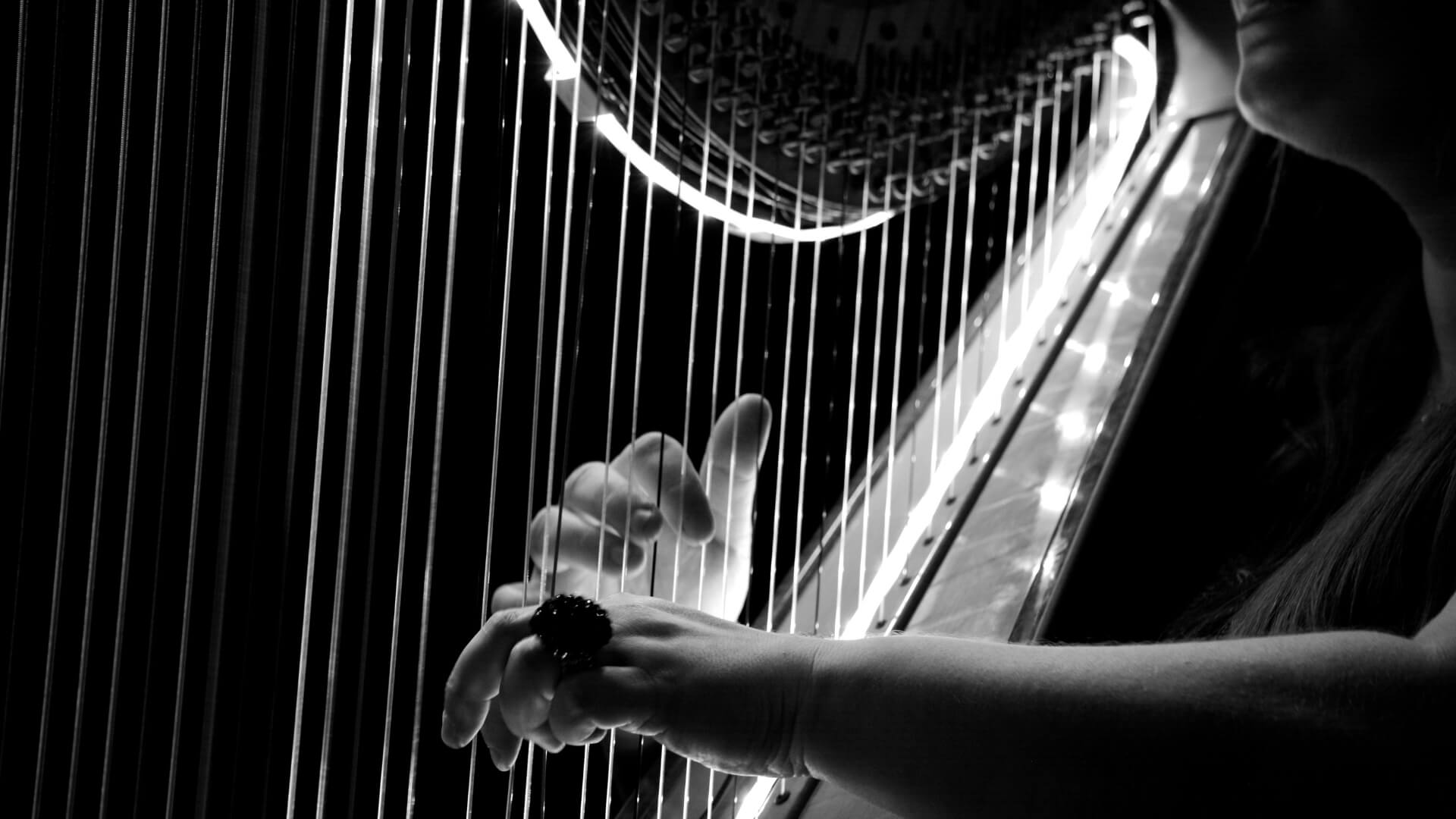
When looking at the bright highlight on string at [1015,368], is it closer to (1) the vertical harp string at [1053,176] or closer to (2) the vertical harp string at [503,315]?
(1) the vertical harp string at [1053,176]

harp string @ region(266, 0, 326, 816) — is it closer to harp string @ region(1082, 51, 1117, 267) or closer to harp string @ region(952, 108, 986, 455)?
harp string @ region(952, 108, 986, 455)

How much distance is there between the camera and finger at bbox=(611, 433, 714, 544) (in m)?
1.30

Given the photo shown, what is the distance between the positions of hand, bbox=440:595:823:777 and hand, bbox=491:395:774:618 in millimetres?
156

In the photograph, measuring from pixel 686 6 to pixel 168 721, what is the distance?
0.91 meters

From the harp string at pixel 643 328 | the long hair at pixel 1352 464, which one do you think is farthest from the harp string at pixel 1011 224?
the harp string at pixel 643 328

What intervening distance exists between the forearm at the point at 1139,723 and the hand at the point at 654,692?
0.17 ft

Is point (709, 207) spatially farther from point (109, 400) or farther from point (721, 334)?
point (109, 400)

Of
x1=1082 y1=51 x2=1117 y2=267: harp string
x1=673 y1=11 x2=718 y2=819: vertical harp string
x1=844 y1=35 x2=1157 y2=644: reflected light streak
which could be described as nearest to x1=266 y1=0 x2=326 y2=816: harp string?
x1=673 y1=11 x2=718 y2=819: vertical harp string

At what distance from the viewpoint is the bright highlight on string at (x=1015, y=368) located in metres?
1.71

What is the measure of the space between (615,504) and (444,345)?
31cm

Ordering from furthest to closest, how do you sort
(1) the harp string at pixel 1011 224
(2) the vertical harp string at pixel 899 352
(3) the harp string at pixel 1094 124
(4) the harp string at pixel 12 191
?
(3) the harp string at pixel 1094 124 → (1) the harp string at pixel 1011 224 → (2) the vertical harp string at pixel 899 352 → (4) the harp string at pixel 12 191

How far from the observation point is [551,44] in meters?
1.20

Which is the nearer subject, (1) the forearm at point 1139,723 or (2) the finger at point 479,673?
(1) the forearm at point 1139,723

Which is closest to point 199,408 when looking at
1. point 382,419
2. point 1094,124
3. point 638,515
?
point 382,419
